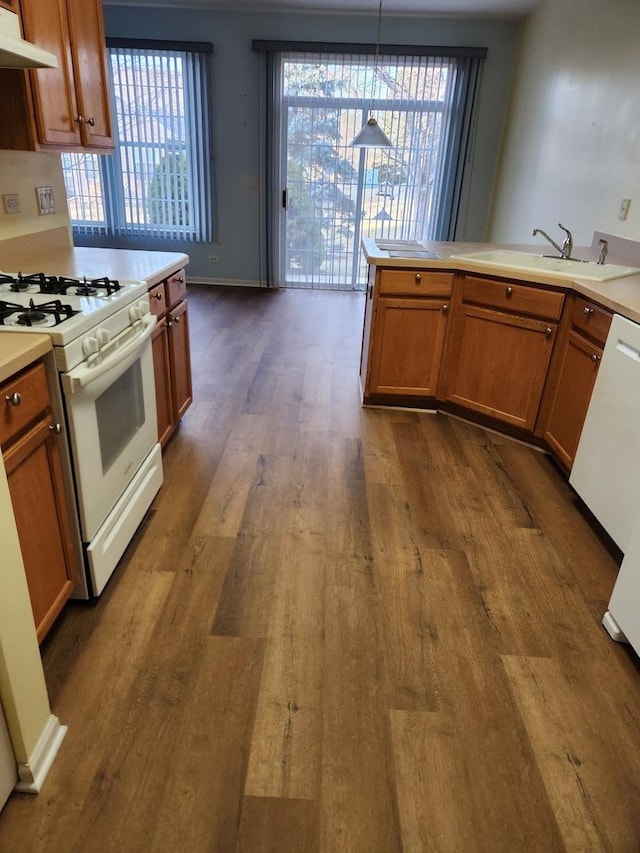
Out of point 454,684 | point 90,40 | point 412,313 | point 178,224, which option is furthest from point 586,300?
point 178,224

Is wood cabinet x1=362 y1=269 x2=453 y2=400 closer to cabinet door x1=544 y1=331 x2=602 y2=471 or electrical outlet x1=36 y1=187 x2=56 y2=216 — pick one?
cabinet door x1=544 y1=331 x2=602 y2=471

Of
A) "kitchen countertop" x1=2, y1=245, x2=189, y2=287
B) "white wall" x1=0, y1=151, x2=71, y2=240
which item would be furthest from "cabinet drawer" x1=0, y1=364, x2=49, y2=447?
"white wall" x1=0, y1=151, x2=71, y2=240

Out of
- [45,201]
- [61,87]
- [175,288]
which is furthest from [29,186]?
[175,288]

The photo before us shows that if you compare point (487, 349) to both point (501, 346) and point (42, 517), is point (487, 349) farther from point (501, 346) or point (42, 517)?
point (42, 517)

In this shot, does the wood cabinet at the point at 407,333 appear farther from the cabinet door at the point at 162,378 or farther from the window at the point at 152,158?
the window at the point at 152,158

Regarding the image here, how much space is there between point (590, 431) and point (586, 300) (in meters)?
0.60

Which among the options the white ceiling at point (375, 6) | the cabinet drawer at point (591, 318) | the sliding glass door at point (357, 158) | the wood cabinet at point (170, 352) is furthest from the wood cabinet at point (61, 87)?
the white ceiling at point (375, 6)

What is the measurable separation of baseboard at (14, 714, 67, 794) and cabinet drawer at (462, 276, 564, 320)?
2490mm

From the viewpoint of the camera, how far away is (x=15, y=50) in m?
1.50

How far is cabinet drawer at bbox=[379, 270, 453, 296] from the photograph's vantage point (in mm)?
2963

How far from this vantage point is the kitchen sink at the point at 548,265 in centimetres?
260

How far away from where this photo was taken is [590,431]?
7.16 feet

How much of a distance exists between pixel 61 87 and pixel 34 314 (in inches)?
49.5

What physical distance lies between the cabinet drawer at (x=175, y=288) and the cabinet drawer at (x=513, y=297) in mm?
1470
